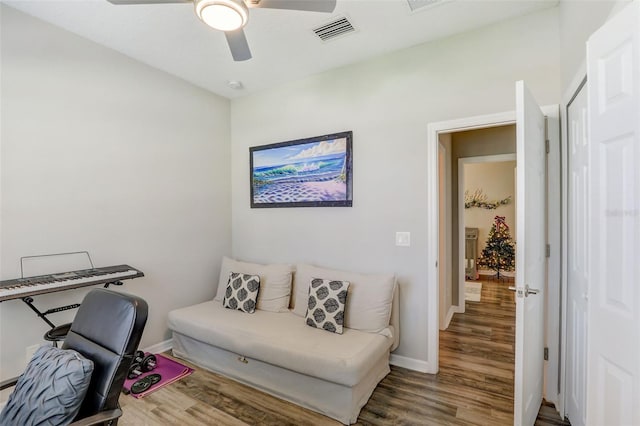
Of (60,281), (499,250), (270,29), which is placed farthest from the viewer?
(499,250)

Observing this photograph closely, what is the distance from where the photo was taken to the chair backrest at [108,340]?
127 centimetres

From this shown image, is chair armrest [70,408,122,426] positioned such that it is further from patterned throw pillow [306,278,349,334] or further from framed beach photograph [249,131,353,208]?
framed beach photograph [249,131,353,208]

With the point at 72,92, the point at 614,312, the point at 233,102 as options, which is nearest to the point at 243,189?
the point at 233,102

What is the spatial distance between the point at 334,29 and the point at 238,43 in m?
0.90

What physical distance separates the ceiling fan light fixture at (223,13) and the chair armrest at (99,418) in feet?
6.12

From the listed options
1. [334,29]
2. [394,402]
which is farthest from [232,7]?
[394,402]

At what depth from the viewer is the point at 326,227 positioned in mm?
3135

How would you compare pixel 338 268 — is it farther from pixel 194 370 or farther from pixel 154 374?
pixel 154 374

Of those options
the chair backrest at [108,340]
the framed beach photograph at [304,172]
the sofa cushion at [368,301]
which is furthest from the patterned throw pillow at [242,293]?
the chair backrest at [108,340]

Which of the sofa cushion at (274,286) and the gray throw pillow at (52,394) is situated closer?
the gray throw pillow at (52,394)

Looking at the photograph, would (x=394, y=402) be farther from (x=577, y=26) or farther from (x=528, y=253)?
(x=577, y=26)

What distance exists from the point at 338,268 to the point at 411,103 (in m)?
1.70

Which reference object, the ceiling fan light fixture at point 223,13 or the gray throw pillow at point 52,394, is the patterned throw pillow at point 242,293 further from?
the ceiling fan light fixture at point 223,13

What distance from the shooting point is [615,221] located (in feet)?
3.35
